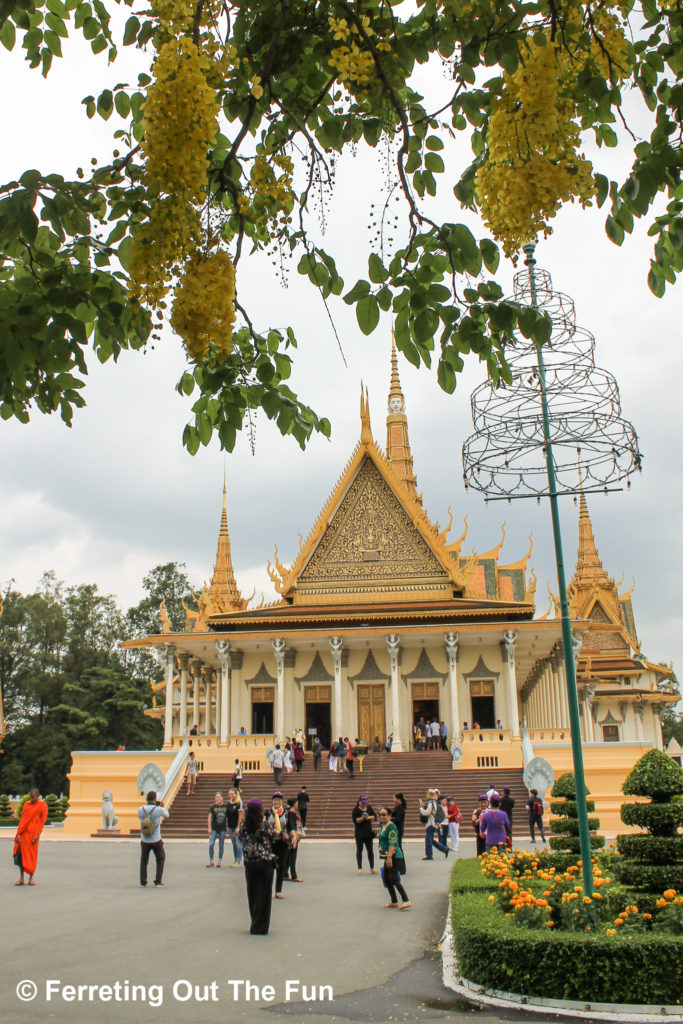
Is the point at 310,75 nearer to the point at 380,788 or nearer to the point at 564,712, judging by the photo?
the point at 380,788

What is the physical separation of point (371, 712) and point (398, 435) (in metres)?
18.9

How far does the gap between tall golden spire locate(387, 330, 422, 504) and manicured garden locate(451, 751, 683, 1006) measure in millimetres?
34916

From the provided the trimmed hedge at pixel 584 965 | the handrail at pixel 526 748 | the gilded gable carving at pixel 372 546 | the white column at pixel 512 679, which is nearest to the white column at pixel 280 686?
the gilded gable carving at pixel 372 546

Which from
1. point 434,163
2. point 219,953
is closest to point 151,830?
point 219,953

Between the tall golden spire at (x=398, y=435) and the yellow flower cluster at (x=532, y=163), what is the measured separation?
40574 mm

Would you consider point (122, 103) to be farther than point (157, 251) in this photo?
Yes

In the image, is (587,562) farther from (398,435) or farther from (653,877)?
(653,877)

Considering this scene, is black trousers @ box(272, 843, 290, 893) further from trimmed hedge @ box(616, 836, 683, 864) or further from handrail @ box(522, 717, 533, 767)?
handrail @ box(522, 717, 533, 767)

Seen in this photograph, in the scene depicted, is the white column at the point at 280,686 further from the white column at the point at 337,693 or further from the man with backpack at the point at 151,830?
the man with backpack at the point at 151,830

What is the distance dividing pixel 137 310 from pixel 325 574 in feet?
89.7

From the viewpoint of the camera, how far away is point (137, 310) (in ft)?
10.0

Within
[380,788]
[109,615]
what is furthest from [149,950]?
[109,615]

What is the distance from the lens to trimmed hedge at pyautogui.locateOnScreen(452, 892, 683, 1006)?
567 cm

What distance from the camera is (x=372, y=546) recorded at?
99.6 ft
